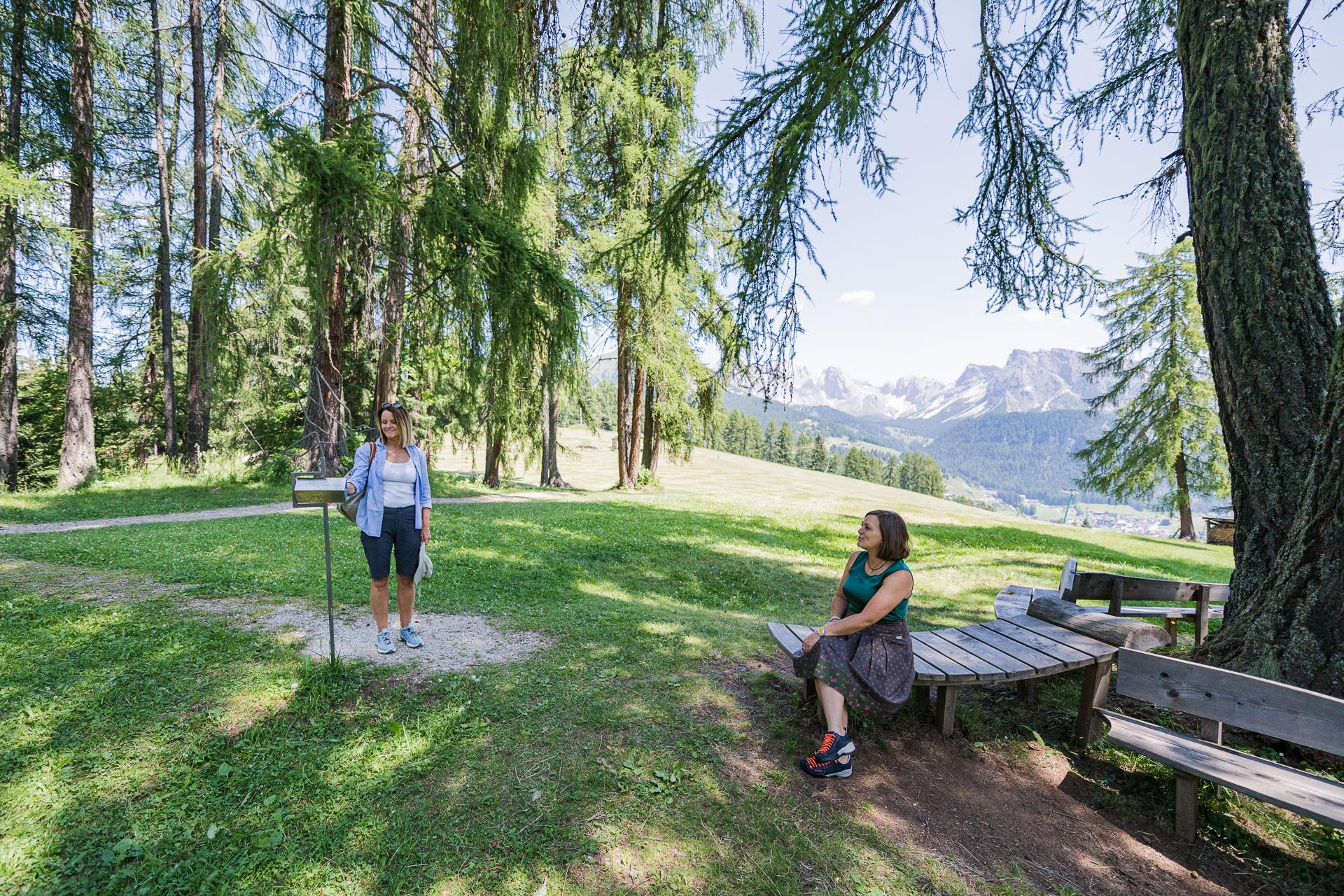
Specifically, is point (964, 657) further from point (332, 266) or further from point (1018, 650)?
point (332, 266)

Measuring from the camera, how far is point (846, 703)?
10.6 feet

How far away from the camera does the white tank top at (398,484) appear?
13.4ft

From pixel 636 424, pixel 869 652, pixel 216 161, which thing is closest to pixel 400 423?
pixel 869 652

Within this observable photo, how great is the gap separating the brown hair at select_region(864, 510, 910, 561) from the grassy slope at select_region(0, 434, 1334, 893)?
1.18 metres

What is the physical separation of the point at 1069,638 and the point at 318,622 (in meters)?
5.41

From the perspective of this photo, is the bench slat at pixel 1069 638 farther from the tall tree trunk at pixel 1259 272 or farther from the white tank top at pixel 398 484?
the white tank top at pixel 398 484

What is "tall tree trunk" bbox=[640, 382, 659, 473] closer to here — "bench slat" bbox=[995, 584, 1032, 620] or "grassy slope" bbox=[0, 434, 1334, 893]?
"grassy slope" bbox=[0, 434, 1334, 893]

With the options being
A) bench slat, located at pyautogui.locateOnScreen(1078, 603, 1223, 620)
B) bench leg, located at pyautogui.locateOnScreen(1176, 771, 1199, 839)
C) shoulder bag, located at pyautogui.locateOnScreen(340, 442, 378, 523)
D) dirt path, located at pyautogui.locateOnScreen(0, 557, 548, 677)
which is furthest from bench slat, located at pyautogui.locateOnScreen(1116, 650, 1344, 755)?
shoulder bag, located at pyautogui.locateOnScreen(340, 442, 378, 523)

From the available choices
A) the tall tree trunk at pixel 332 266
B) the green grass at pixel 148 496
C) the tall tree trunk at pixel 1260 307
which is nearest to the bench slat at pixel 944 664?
the tall tree trunk at pixel 1260 307

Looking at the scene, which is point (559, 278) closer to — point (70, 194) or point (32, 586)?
point (32, 586)

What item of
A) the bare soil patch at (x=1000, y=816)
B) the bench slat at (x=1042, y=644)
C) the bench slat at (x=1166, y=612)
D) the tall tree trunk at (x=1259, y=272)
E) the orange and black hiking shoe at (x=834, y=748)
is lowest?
the bare soil patch at (x=1000, y=816)

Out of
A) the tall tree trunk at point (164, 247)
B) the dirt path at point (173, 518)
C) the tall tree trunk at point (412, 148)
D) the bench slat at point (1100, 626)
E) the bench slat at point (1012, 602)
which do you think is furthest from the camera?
the tall tree trunk at point (164, 247)

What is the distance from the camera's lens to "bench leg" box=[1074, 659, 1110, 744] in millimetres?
3465

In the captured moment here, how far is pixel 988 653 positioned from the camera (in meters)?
3.55
